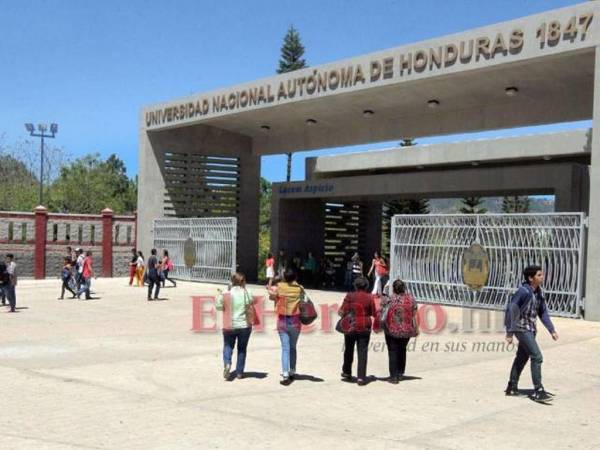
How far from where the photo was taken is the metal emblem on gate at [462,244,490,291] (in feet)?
63.0

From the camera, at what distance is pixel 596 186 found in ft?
55.4

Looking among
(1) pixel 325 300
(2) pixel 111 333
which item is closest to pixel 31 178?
(1) pixel 325 300

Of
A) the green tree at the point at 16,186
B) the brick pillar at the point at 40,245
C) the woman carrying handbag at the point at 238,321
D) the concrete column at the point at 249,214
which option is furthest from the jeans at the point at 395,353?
the green tree at the point at 16,186

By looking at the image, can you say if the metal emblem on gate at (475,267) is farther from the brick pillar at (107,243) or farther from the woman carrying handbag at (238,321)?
the brick pillar at (107,243)

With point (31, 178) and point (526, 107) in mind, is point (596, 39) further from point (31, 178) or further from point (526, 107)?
point (31, 178)

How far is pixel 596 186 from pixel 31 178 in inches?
2270

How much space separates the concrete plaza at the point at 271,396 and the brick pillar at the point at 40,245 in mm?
18718

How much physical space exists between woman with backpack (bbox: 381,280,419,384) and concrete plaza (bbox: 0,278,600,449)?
31cm

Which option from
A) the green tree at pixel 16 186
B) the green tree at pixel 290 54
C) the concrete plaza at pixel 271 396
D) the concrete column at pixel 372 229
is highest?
the green tree at pixel 290 54

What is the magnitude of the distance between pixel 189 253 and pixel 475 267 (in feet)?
43.6

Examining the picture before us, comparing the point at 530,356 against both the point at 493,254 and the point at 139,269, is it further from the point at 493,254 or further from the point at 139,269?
the point at 139,269

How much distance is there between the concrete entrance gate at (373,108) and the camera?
18.1 meters

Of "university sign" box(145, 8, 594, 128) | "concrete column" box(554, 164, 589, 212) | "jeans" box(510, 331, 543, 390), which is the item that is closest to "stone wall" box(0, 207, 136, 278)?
"university sign" box(145, 8, 594, 128)

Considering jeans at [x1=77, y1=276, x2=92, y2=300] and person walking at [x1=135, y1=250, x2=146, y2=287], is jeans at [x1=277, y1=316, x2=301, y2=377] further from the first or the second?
person walking at [x1=135, y1=250, x2=146, y2=287]
